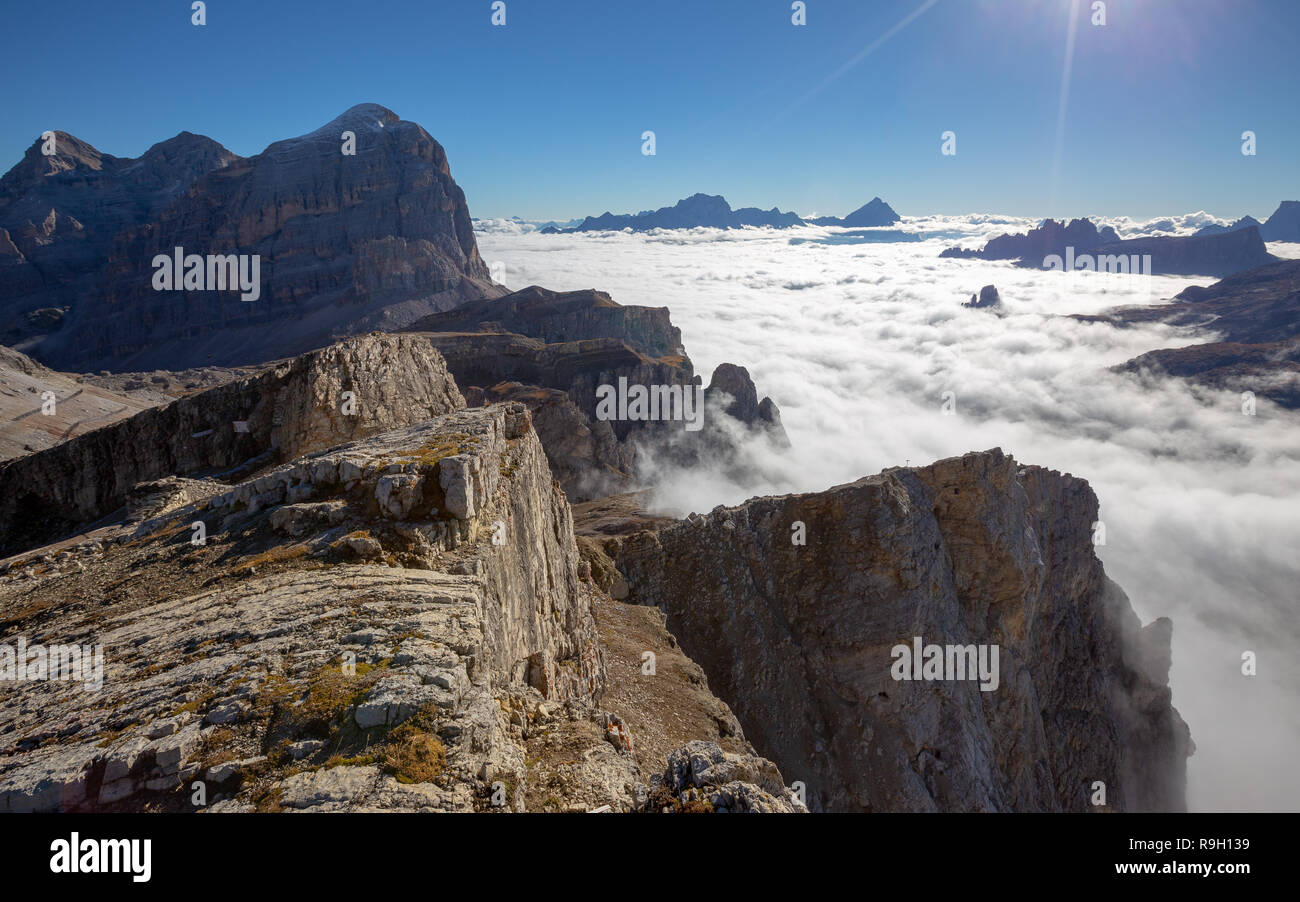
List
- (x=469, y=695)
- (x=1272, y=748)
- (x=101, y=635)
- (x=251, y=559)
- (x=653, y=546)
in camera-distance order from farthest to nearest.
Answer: (x=1272, y=748)
(x=653, y=546)
(x=251, y=559)
(x=101, y=635)
(x=469, y=695)

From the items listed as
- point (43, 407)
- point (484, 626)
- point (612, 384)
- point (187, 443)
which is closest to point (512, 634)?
point (484, 626)

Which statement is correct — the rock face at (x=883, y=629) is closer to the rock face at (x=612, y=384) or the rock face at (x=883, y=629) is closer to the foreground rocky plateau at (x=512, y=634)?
the foreground rocky plateau at (x=512, y=634)

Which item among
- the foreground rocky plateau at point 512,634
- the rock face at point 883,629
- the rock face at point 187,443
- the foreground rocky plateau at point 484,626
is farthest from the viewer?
the rock face at point 883,629

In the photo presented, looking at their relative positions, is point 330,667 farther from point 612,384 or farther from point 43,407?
point 612,384

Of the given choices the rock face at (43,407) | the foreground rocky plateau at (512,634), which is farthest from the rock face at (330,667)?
A: the rock face at (43,407)

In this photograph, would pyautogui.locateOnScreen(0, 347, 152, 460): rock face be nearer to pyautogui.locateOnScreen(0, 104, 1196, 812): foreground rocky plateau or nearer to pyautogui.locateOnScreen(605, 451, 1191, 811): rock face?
pyautogui.locateOnScreen(0, 104, 1196, 812): foreground rocky plateau
